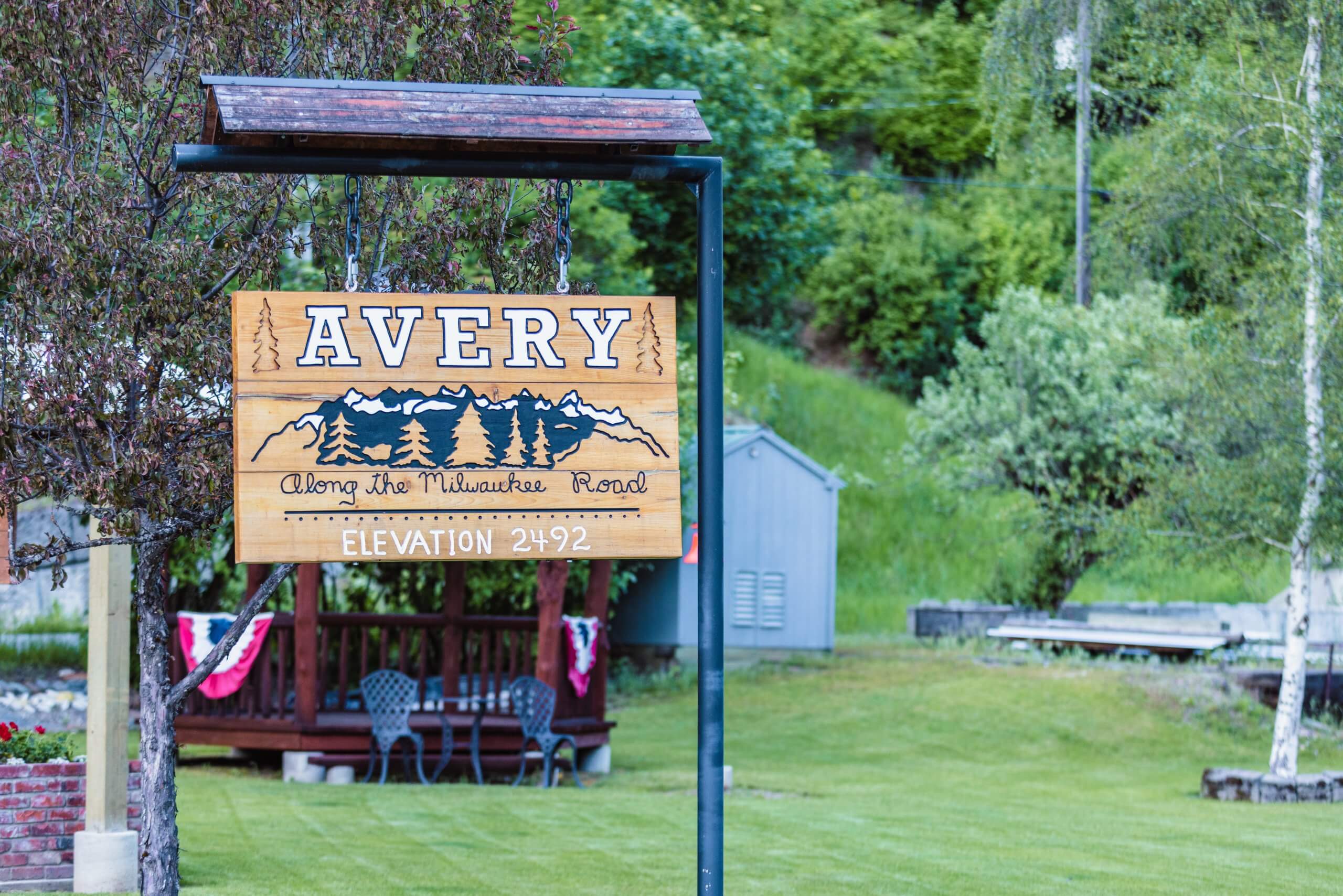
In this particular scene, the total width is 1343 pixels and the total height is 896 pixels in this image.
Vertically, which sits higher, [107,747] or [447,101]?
[447,101]

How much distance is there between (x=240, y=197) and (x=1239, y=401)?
10459 mm

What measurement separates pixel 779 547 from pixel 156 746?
59.5ft

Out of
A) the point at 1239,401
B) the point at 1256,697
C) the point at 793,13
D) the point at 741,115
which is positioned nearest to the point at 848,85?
the point at 793,13

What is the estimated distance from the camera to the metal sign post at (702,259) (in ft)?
17.7

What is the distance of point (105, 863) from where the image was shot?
8.42 meters

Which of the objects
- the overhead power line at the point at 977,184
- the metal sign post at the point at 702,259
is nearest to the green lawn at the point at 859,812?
the metal sign post at the point at 702,259

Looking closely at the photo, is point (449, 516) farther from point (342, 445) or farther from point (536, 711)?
point (536, 711)

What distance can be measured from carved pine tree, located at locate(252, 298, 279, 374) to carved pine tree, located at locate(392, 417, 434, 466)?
1.53ft

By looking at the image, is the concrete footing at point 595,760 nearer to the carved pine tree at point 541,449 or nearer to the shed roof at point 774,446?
the shed roof at point 774,446

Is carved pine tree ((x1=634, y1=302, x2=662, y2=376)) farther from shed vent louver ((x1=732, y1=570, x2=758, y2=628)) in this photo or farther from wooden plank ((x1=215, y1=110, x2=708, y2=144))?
shed vent louver ((x1=732, y1=570, x2=758, y2=628))

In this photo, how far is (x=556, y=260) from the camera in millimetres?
6965

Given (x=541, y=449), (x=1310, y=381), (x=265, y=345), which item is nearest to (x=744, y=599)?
(x=1310, y=381)

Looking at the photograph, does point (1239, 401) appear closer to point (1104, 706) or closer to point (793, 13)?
point (1104, 706)

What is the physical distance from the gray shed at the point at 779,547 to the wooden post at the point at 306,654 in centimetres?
993
